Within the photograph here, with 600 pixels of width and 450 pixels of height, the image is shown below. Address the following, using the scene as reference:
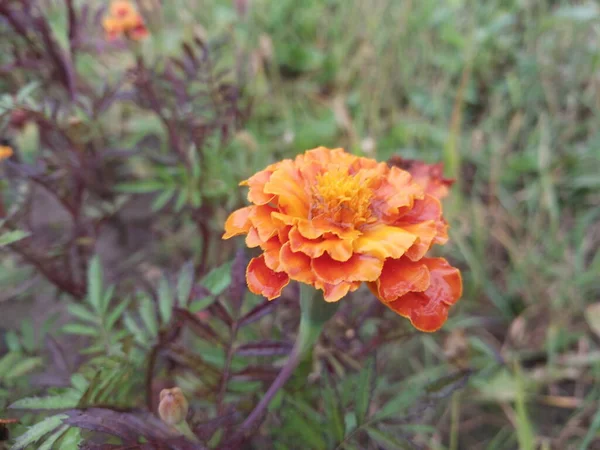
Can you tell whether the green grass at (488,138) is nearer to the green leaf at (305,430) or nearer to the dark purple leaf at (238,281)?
the green leaf at (305,430)

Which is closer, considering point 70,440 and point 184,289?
point 70,440

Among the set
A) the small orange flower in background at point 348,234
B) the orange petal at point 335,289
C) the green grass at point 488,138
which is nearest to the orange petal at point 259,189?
the small orange flower in background at point 348,234

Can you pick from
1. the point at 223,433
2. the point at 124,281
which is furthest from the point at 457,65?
the point at 223,433

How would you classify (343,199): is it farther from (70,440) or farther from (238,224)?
(70,440)

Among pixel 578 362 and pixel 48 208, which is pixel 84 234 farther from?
pixel 578 362

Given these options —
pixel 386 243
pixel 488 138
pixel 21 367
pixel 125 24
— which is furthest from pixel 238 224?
pixel 488 138
